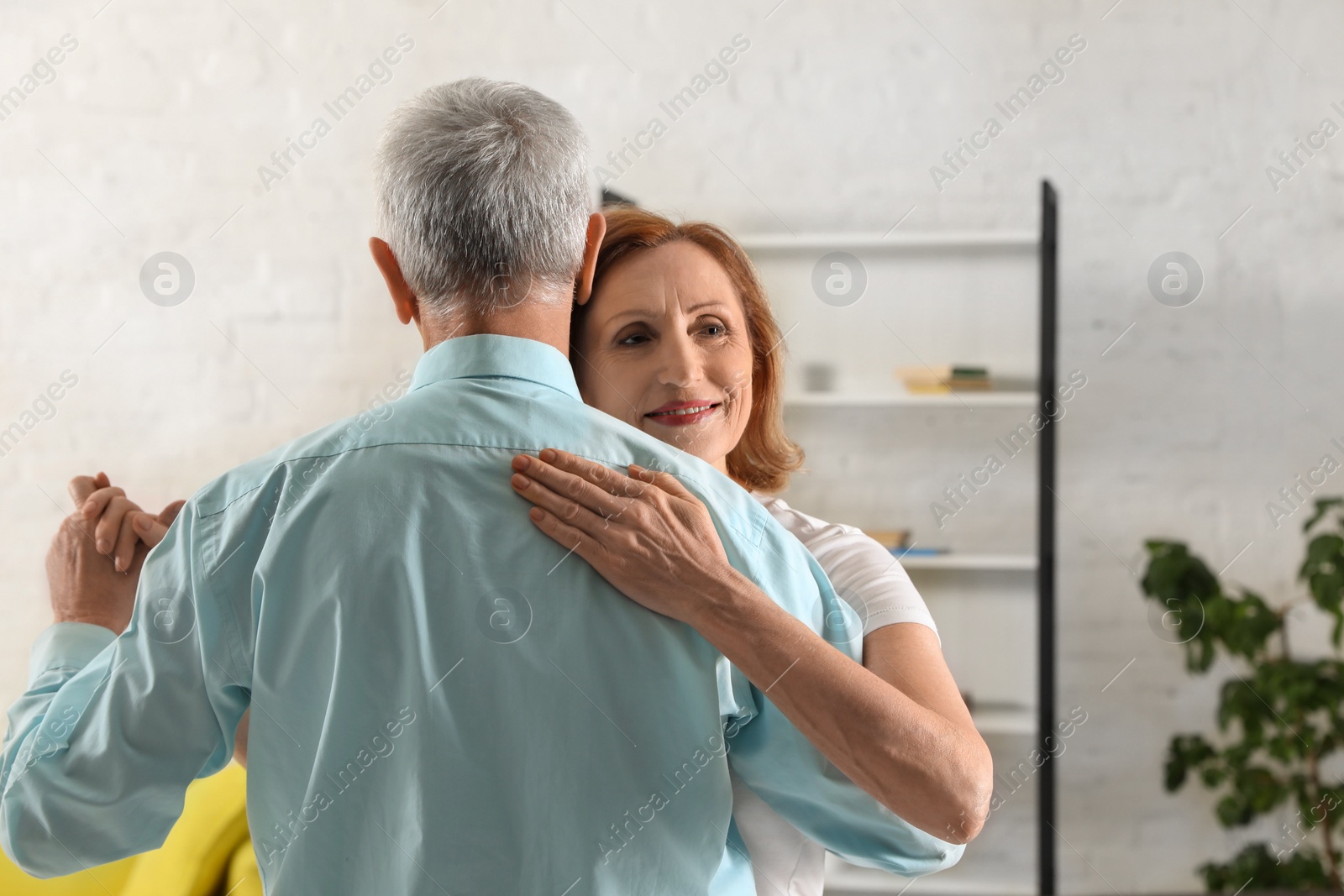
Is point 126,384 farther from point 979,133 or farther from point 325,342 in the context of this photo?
point 979,133

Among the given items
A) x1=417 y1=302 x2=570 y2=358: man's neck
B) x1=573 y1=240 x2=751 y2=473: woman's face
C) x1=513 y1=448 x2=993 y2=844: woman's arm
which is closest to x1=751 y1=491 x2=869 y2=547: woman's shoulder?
x1=573 y1=240 x2=751 y2=473: woman's face

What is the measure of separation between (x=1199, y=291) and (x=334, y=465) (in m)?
2.96

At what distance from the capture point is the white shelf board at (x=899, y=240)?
2980 millimetres

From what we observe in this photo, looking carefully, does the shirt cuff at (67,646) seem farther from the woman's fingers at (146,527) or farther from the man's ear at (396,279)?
the man's ear at (396,279)

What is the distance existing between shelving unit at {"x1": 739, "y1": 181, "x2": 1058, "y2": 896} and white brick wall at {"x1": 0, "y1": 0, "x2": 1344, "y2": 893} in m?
0.11

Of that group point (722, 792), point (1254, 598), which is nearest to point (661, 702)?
point (722, 792)

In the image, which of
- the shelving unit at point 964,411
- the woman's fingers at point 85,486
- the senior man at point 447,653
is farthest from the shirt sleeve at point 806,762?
the shelving unit at point 964,411

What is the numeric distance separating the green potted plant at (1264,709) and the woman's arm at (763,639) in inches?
78.7

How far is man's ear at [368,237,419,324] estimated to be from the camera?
92 cm

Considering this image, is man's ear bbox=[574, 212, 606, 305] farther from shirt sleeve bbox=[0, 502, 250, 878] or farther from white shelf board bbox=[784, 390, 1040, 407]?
white shelf board bbox=[784, 390, 1040, 407]

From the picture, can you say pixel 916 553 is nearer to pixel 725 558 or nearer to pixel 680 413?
pixel 680 413

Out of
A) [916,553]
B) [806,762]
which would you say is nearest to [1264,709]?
[916,553]

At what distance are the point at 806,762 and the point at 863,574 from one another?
0.91ft

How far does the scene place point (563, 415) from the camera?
34.1 inches
